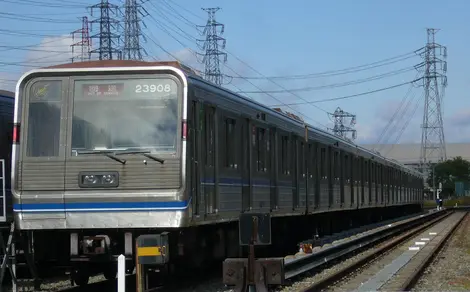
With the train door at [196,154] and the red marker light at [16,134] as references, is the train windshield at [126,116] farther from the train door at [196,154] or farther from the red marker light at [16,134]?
the red marker light at [16,134]

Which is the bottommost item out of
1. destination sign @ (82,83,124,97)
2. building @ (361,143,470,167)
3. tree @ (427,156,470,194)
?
destination sign @ (82,83,124,97)

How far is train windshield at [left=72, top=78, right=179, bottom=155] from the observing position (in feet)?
34.2

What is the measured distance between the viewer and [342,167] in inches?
990

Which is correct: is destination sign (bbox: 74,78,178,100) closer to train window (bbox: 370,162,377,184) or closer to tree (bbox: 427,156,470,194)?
train window (bbox: 370,162,377,184)

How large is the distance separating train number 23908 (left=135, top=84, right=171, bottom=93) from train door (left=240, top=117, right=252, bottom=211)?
308cm

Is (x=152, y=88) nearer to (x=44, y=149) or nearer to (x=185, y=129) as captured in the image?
(x=185, y=129)

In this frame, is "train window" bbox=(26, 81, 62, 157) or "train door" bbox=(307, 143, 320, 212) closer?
"train window" bbox=(26, 81, 62, 157)

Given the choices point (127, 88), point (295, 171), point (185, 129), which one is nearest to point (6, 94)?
point (127, 88)

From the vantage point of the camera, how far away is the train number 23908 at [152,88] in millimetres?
10555

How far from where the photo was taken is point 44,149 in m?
10.6

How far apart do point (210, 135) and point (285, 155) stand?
17.9ft

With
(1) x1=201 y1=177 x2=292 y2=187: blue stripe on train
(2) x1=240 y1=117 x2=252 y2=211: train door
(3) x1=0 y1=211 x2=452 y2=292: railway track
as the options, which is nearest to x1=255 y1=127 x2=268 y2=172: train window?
(1) x1=201 y1=177 x2=292 y2=187: blue stripe on train

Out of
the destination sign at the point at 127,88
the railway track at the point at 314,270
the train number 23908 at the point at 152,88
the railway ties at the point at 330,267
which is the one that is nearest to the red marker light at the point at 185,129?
the destination sign at the point at 127,88

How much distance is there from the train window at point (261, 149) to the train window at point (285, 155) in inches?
57.9
